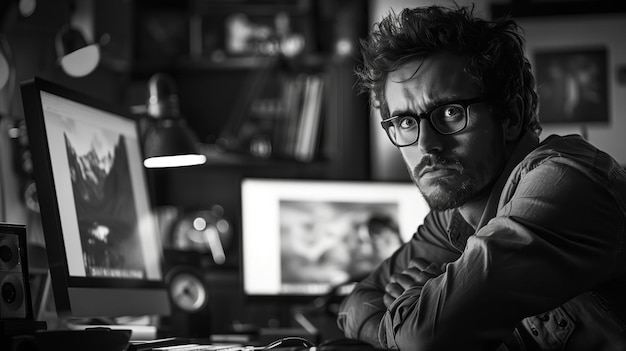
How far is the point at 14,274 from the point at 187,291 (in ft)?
2.81

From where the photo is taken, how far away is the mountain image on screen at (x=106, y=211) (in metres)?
1.32

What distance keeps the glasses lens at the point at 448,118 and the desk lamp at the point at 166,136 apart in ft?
2.59

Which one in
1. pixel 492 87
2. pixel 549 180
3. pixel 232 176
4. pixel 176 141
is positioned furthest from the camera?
pixel 232 176

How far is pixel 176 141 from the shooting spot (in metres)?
1.84

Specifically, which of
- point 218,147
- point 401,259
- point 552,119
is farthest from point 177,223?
point 401,259

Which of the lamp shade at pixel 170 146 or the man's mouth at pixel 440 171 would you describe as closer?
the man's mouth at pixel 440 171

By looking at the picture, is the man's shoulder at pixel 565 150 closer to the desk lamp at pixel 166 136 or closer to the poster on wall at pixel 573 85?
the desk lamp at pixel 166 136

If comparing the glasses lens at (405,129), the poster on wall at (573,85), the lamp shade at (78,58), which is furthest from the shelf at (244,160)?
the glasses lens at (405,129)

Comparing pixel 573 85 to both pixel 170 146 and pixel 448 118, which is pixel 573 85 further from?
pixel 448 118

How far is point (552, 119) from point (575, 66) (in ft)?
0.63

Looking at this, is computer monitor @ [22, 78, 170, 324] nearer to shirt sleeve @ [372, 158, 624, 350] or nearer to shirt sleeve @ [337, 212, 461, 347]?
shirt sleeve @ [337, 212, 461, 347]

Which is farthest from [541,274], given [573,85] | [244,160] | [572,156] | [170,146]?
[244,160]

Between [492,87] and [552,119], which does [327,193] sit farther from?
[492,87]

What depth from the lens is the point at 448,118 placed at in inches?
47.1
